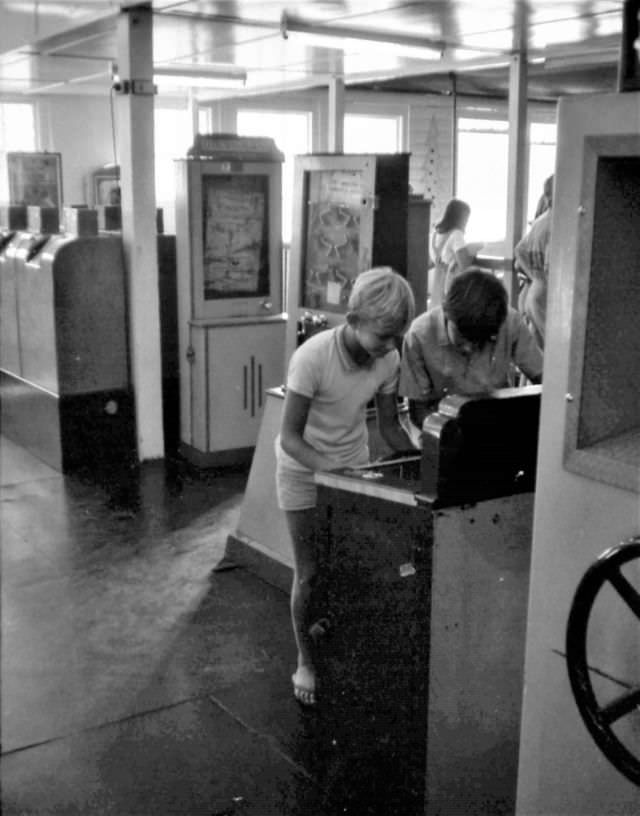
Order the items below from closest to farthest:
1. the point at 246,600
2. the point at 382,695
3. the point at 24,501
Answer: the point at 382,695
the point at 246,600
the point at 24,501

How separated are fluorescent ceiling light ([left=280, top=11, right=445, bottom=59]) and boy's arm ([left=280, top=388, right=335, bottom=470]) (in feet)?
12.2

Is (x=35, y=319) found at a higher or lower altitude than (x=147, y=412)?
higher

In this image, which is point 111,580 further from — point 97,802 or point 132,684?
point 97,802

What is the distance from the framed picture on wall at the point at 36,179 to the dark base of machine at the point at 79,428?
527 centimetres

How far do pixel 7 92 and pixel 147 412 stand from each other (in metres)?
6.55

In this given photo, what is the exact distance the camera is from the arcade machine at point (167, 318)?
6062 mm

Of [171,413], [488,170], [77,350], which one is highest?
[488,170]

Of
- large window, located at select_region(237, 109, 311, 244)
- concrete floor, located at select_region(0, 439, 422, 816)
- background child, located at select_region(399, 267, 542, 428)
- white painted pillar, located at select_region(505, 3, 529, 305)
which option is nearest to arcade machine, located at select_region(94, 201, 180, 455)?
concrete floor, located at select_region(0, 439, 422, 816)

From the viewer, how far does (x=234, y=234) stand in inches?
224

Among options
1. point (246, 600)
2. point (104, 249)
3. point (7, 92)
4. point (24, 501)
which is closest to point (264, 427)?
point (246, 600)

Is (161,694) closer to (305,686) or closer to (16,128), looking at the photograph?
(305,686)

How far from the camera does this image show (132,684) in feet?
10.4

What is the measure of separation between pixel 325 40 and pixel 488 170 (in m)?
6.24

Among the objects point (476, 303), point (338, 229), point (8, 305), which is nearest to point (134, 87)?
point (8, 305)
